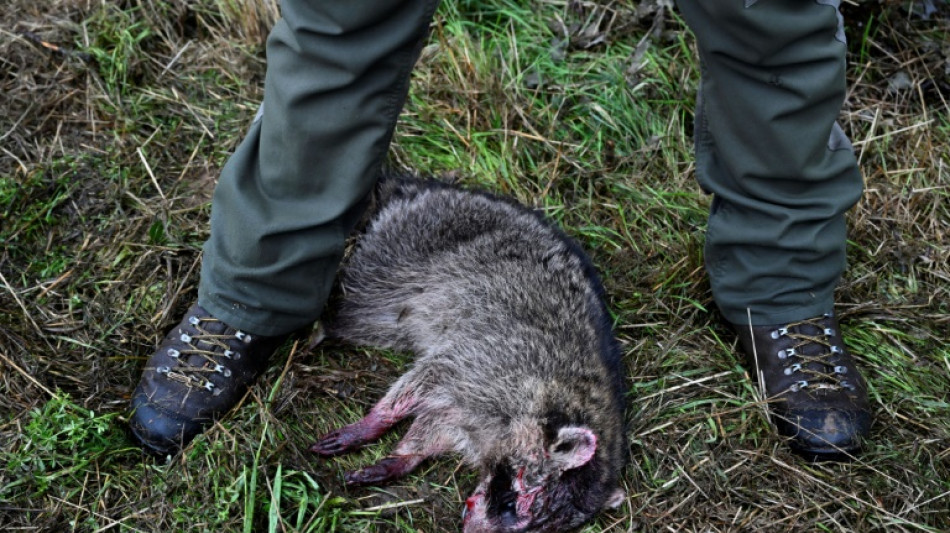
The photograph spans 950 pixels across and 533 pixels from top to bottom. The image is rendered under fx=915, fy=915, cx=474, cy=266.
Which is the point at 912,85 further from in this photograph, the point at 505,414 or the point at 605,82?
the point at 505,414

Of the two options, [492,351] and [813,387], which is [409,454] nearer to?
[492,351]

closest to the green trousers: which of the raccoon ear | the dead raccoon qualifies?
the dead raccoon

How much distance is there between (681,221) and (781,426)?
1.23m

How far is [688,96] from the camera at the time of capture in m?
4.96

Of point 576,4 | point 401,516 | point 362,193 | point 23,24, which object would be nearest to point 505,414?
point 401,516

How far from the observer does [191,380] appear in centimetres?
341

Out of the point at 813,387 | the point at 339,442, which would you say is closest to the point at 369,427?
the point at 339,442

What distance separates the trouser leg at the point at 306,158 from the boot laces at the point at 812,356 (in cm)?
177

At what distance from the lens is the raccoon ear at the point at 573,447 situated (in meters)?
3.27

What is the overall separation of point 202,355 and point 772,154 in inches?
88.4

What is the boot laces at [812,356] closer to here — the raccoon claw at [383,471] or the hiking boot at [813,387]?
the hiking boot at [813,387]

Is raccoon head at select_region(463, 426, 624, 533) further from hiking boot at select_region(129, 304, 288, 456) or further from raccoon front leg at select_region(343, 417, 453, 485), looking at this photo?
hiking boot at select_region(129, 304, 288, 456)

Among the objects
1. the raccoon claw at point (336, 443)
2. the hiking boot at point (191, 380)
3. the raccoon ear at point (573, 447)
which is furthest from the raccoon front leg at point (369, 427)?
the raccoon ear at point (573, 447)

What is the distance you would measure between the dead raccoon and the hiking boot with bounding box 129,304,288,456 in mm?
413
